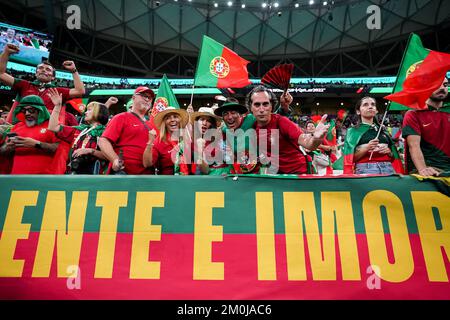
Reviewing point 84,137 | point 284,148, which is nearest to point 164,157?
point 84,137

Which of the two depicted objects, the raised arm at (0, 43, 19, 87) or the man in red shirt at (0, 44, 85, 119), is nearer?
the raised arm at (0, 43, 19, 87)

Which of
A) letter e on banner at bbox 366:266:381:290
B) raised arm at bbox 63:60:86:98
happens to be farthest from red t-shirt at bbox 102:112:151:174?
letter e on banner at bbox 366:266:381:290

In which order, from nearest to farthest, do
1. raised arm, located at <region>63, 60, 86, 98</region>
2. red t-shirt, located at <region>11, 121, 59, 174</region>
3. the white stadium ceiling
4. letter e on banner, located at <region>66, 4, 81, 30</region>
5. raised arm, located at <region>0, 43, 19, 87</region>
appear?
red t-shirt, located at <region>11, 121, 59, 174</region>
raised arm, located at <region>0, 43, 19, 87</region>
raised arm, located at <region>63, 60, 86, 98</region>
letter e on banner, located at <region>66, 4, 81, 30</region>
the white stadium ceiling

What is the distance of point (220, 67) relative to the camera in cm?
499

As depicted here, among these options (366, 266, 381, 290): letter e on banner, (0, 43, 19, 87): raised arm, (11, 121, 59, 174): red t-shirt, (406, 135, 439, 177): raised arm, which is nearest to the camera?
(366, 266, 381, 290): letter e on banner

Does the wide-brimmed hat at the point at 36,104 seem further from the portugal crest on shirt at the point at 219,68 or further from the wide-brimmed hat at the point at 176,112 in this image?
the portugal crest on shirt at the point at 219,68

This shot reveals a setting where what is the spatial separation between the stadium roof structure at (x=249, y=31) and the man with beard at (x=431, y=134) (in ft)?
80.9

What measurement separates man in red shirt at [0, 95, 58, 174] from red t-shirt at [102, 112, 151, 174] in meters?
0.77

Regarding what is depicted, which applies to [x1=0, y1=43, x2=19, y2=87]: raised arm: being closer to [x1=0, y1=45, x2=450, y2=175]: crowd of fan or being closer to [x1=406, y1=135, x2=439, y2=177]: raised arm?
[x1=0, y1=45, x2=450, y2=175]: crowd of fan

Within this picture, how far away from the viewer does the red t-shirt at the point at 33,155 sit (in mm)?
3181

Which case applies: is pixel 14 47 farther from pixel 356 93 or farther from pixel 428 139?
pixel 356 93

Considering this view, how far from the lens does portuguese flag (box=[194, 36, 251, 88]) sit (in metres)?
4.88
